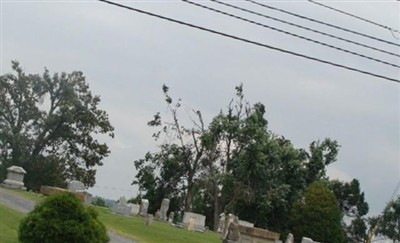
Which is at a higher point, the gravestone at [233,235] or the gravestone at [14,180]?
the gravestone at [14,180]

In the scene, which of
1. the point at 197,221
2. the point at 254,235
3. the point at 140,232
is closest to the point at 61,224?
the point at 140,232

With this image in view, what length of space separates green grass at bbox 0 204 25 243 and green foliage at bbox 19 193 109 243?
1223mm

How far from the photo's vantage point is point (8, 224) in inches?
704

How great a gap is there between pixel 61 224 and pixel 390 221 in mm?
58479

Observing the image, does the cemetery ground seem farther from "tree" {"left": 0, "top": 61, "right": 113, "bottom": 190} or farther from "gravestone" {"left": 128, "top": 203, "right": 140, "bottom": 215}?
"tree" {"left": 0, "top": 61, "right": 113, "bottom": 190}

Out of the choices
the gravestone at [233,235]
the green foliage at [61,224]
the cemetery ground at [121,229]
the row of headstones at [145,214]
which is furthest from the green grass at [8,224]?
the row of headstones at [145,214]

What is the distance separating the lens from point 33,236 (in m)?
14.1

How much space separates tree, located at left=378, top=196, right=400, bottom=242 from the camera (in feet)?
220

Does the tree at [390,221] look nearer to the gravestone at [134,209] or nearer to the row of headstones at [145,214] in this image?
the row of headstones at [145,214]

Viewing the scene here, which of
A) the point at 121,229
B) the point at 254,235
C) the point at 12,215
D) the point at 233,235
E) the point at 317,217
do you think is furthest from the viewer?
the point at 317,217

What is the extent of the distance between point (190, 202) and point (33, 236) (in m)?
37.2

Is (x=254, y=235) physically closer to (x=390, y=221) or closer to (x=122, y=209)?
(x=122, y=209)

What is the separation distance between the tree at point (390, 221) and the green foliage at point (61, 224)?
56587mm

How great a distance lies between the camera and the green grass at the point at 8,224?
1562cm
